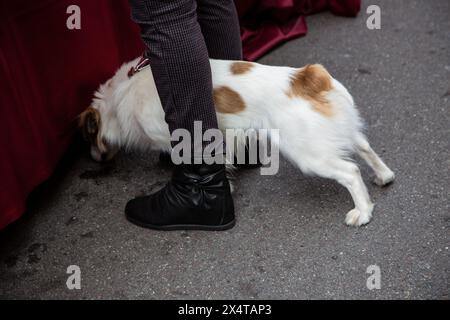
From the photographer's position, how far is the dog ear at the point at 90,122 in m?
1.93

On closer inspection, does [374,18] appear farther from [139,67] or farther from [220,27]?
[139,67]

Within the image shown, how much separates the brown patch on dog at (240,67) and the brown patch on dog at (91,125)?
58 centimetres

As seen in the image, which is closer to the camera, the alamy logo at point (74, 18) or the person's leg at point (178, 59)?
the person's leg at point (178, 59)

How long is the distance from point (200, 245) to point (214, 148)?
33 cm

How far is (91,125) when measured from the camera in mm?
1953

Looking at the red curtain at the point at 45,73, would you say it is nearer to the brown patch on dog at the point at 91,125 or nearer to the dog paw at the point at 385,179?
the brown patch on dog at the point at 91,125

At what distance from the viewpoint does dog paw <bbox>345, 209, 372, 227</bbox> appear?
1.70 metres

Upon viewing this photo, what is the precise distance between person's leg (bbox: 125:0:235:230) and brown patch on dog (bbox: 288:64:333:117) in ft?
0.90

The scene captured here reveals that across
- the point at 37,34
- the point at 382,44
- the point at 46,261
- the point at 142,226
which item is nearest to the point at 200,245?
the point at 142,226

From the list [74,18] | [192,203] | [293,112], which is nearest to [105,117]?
[74,18]

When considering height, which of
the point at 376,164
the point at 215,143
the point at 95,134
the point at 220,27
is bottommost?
the point at 376,164

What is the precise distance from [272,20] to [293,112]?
1374mm

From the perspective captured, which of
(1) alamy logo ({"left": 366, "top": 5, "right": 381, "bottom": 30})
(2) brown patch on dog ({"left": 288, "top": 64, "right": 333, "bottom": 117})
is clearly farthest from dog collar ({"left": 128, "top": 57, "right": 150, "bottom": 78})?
(1) alamy logo ({"left": 366, "top": 5, "right": 381, "bottom": 30})

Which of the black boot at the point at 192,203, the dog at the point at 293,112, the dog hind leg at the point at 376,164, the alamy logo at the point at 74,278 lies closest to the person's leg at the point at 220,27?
the dog at the point at 293,112
